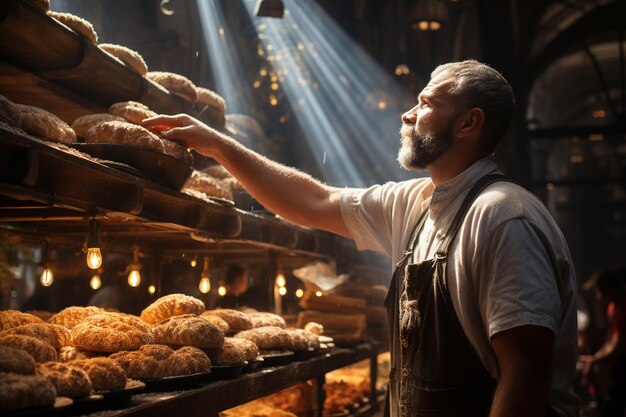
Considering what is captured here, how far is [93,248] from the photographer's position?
331cm

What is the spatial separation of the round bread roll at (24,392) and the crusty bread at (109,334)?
0.82 m

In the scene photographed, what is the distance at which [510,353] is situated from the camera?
255 centimetres

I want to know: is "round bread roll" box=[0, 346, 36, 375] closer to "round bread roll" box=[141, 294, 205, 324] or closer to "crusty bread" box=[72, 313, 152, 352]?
"crusty bread" box=[72, 313, 152, 352]

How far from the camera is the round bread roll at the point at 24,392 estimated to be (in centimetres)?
219

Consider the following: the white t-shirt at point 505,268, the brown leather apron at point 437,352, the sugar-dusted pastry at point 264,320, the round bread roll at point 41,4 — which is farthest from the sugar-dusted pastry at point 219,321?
the round bread roll at point 41,4

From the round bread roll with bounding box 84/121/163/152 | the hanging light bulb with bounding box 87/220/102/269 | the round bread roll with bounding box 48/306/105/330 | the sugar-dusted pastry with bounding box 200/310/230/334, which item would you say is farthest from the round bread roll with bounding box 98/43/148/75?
the sugar-dusted pastry with bounding box 200/310/230/334

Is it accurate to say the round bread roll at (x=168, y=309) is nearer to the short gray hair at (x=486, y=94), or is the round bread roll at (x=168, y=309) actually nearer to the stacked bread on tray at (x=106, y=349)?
the stacked bread on tray at (x=106, y=349)

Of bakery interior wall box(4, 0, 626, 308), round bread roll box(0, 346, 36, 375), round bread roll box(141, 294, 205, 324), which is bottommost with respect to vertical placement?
round bread roll box(141, 294, 205, 324)

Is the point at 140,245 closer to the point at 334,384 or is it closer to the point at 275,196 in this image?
the point at 275,196

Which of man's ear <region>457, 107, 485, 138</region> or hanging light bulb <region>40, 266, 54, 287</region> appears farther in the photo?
hanging light bulb <region>40, 266, 54, 287</region>

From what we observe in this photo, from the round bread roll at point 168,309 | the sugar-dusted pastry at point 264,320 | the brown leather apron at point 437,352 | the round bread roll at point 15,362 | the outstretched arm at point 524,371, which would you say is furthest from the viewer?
the sugar-dusted pastry at point 264,320

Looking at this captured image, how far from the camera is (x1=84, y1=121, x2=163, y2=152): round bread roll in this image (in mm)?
3348

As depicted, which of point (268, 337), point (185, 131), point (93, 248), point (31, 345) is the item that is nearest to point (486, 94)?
point (185, 131)

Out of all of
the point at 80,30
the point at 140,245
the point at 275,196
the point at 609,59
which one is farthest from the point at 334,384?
the point at 609,59
